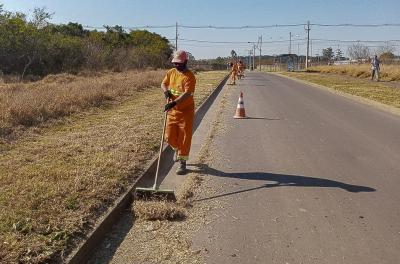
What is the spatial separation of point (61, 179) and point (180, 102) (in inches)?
75.1

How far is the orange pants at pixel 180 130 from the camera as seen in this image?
713 centimetres

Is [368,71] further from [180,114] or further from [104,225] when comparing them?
[104,225]

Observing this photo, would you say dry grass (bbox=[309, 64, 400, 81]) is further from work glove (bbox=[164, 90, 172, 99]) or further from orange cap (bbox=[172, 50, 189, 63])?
work glove (bbox=[164, 90, 172, 99])

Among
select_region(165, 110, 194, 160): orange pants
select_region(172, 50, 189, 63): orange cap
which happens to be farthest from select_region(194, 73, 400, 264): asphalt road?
select_region(172, 50, 189, 63): orange cap

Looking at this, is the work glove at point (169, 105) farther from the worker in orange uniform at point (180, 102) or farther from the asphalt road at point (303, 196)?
the asphalt road at point (303, 196)

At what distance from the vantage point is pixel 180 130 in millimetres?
7203

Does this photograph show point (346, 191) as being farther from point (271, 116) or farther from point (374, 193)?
point (271, 116)

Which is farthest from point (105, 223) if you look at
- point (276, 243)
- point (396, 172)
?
point (396, 172)

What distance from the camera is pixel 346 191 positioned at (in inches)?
257

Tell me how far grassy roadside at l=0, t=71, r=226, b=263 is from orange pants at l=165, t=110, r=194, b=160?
0.61 metres

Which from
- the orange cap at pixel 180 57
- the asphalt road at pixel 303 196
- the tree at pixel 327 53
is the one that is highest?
the tree at pixel 327 53

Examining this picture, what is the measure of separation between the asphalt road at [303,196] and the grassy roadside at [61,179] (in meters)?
1.17

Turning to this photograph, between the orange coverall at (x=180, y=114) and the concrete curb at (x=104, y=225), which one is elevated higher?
the orange coverall at (x=180, y=114)

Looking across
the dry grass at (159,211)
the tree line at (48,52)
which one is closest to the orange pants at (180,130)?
the dry grass at (159,211)
